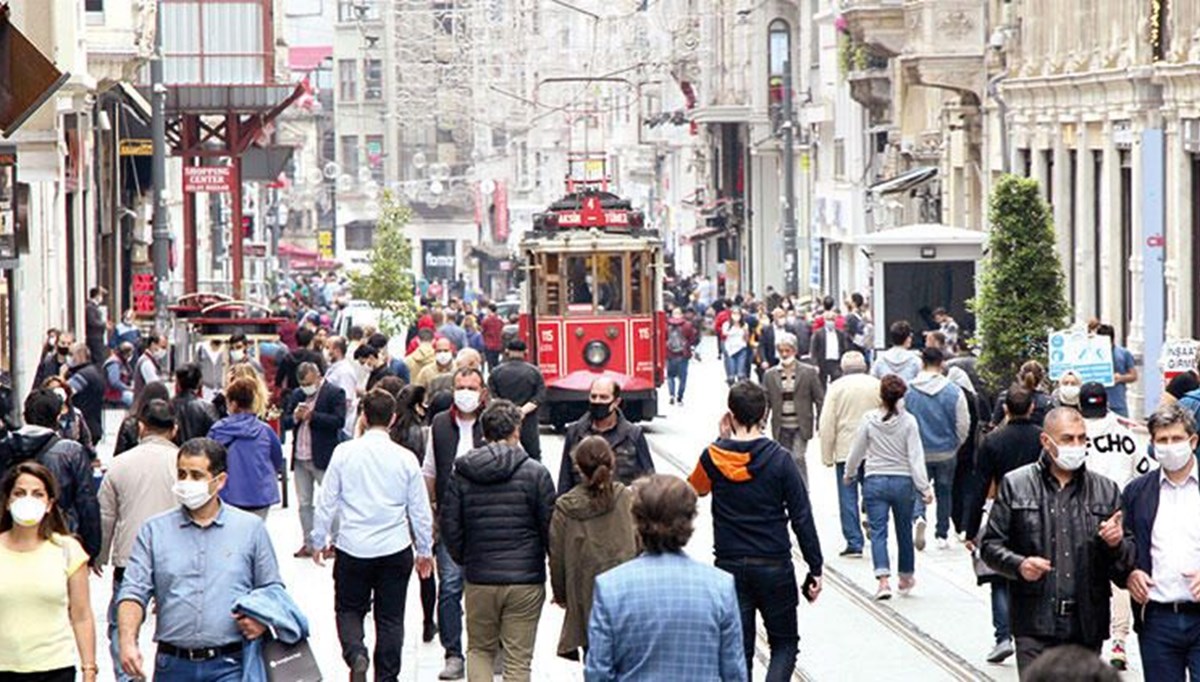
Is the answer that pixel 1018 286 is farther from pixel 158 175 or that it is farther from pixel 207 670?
pixel 158 175

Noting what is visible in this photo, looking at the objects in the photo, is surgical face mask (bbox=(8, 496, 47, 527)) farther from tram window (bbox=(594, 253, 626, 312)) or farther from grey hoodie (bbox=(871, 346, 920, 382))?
tram window (bbox=(594, 253, 626, 312))

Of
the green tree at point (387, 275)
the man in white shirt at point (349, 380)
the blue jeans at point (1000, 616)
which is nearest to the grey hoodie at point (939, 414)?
the blue jeans at point (1000, 616)

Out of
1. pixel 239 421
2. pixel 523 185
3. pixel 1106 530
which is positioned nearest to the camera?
pixel 1106 530

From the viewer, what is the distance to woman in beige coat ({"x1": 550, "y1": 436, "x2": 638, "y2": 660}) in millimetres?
13344

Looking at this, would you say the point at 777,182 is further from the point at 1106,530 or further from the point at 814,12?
the point at 1106,530

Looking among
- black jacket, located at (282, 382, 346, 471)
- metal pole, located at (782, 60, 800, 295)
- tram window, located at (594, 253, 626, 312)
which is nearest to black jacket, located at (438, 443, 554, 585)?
black jacket, located at (282, 382, 346, 471)

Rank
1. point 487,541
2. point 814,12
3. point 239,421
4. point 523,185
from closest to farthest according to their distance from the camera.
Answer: point 487,541 < point 239,421 < point 814,12 < point 523,185

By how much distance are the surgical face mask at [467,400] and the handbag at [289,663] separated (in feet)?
16.8

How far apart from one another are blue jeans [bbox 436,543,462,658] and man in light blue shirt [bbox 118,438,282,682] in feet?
16.7

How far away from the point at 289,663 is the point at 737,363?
112 feet

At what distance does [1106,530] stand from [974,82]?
119 ft

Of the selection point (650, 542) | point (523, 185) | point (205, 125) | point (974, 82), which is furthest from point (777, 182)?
point (650, 542)

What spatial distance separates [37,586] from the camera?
1104cm

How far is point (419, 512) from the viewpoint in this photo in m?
14.6
